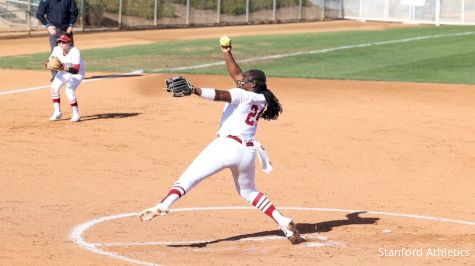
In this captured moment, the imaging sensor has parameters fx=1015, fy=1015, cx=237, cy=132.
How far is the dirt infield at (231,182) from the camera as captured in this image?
439 inches

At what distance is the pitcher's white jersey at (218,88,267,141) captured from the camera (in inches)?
439

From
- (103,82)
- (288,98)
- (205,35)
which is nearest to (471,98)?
(288,98)

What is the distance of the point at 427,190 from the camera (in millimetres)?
15102

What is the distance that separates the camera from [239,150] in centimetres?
1114

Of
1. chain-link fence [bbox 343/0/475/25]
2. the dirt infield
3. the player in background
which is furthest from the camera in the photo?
chain-link fence [bbox 343/0/475/25]

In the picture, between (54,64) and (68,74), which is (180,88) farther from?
(68,74)

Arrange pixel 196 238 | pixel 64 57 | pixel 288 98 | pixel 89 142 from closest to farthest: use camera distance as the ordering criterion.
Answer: pixel 196 238 < pixel 89 142 < pixel 64 57 < pixel 288 98

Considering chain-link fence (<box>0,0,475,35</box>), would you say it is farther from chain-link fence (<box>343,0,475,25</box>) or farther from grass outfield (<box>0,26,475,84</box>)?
grass outfield (<box>0,26,475,84</box>)

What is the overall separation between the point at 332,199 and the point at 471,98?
446 inches

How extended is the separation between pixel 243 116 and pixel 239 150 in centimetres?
39

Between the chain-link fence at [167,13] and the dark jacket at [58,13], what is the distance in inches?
631

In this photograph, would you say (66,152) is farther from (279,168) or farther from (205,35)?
(205,35)

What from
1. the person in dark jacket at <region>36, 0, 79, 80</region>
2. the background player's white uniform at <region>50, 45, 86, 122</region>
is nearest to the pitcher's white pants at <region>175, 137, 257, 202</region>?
the background player's white uniform at <region>50, 45, 86, 122</region>

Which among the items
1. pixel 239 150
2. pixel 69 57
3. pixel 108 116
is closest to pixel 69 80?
pixel 69 57
